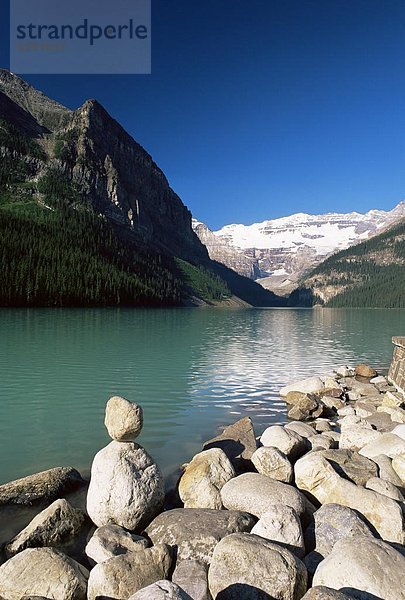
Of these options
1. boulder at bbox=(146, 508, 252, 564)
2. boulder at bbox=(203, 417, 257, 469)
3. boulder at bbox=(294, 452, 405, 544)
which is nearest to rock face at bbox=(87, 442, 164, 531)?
boulder at bbox=(146, 508, 252, 564)

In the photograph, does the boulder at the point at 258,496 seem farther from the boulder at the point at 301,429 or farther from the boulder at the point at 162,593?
the boulder at the point at 301,429

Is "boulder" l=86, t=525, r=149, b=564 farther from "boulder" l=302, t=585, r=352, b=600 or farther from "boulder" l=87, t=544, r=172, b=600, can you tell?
"boulder" l=302, t=585, r=352, b=600

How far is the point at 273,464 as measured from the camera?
38.0 feet

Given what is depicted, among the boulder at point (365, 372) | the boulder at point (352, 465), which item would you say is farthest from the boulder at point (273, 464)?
the boulder at point (365, 372)

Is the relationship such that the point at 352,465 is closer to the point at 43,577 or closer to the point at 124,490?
the point at 124,490

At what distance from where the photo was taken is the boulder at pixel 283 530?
8055mm

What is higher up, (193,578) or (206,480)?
(206,480)

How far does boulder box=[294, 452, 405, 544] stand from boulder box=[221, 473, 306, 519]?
109cm

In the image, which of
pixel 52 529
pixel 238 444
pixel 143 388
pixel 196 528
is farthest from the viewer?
pixel 143 388

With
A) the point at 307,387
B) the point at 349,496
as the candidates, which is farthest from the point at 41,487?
the point at 307,387

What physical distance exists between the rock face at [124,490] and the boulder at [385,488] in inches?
215

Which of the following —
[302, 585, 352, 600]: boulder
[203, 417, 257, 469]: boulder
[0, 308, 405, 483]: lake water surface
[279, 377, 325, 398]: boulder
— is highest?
[302, 585, 352, 600]: boulder

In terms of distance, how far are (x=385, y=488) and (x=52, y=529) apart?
825cm

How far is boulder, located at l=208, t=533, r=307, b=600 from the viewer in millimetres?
6613
